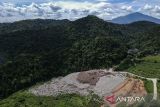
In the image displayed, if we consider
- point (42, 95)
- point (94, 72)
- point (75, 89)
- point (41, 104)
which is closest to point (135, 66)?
point (94, 72)

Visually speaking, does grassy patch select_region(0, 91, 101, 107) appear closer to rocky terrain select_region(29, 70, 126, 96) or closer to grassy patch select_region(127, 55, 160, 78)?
rocky terrain select_region(29, 70, 126, 96)

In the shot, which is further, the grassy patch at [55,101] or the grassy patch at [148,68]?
the grassy patch at [148,68]

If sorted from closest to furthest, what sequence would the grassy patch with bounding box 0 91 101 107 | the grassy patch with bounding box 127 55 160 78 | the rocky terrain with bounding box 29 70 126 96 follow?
the grassy patch with bounding box 0 91 101 107
the rocky terrain with bounding box 29 70 126 96
the grassy patch with bounding box 127 55 160 78

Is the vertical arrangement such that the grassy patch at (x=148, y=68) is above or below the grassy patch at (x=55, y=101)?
above

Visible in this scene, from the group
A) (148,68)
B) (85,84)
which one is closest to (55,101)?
(85,84)

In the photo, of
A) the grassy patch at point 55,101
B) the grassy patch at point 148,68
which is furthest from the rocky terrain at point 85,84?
the grassy patch at point 148,68

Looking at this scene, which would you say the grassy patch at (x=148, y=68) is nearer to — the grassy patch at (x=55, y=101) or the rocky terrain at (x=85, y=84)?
the rocky terrain at (x=85, y=84)

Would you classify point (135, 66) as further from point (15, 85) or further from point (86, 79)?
point (15, 85)

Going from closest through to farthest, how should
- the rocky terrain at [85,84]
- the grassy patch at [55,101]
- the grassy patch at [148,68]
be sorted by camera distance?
the grassy patch at [55,101] < the rocky terrain at [85,84] < the grassy patch at [148,68]

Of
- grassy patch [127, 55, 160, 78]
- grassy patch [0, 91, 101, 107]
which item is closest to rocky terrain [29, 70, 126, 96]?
grassy patch [0, 91, 101, 107]
